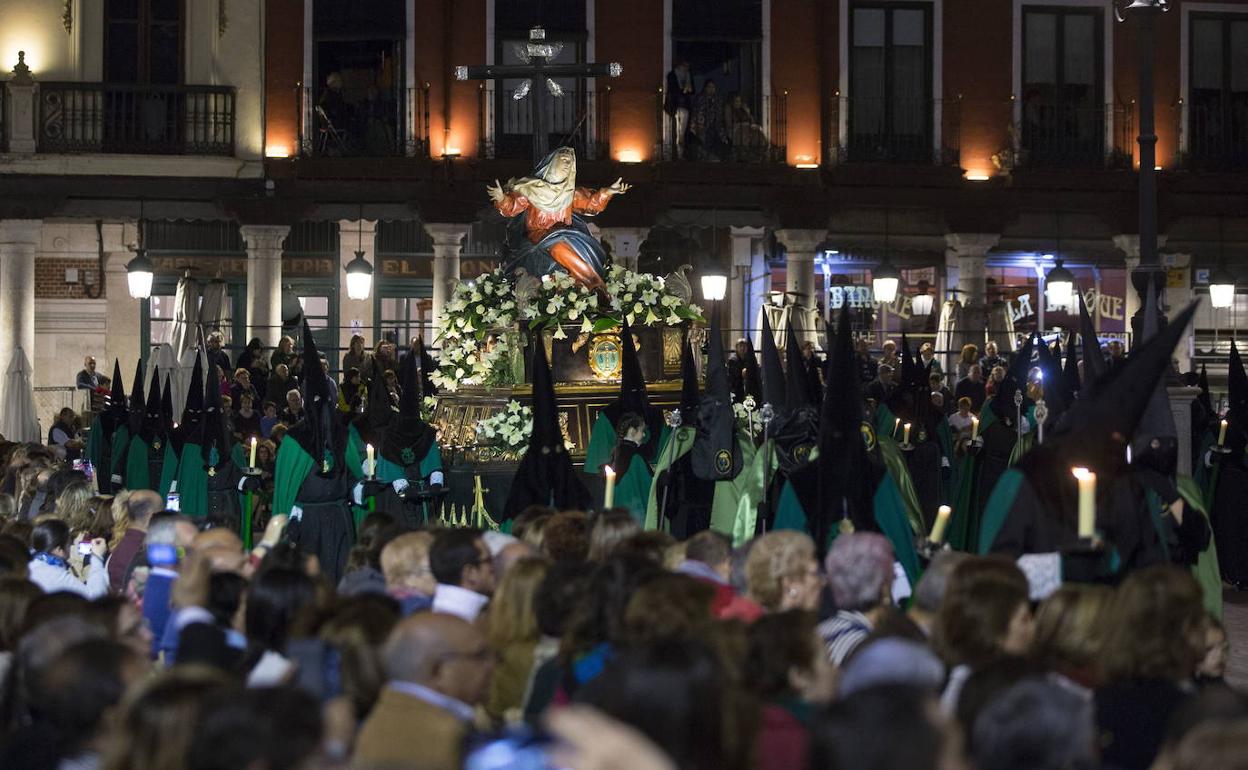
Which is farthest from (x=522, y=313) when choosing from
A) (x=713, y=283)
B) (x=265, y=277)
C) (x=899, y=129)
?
(x=899, y=129)

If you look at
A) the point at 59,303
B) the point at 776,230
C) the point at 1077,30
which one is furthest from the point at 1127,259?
the point at 59,303

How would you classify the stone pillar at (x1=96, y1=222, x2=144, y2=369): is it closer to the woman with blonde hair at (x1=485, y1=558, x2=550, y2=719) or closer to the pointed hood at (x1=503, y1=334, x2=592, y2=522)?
the pointed hood at (x1=503, y1=334, x2=592, y2=522)

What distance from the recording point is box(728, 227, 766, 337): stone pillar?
30672 millimetres

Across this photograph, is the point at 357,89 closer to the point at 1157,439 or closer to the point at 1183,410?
the point at 1183,410

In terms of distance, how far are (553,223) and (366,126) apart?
11.3 metres

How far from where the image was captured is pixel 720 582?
7.91 m

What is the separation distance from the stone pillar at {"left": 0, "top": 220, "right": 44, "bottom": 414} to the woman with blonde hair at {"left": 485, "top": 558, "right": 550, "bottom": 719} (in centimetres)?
2136

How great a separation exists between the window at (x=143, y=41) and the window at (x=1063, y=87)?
12.7 m

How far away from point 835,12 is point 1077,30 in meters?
3.91

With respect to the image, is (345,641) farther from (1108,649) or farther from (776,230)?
(776,230)

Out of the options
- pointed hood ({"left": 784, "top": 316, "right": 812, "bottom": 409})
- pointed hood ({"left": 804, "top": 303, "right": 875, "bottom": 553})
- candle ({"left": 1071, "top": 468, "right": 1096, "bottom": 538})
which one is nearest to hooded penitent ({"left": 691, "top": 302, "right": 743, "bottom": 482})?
pointed hood ({"left": 784, "top": 316, "right": 812, "bottom": 409})

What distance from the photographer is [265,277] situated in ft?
90.9

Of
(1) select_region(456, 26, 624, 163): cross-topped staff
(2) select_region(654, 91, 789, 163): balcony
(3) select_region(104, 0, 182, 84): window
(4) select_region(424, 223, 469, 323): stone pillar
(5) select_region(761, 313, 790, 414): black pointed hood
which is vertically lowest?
(5) select_region(761, 313, 790, 414): black pointed hood

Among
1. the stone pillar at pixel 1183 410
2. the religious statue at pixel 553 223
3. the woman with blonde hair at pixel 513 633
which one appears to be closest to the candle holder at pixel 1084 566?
the woman with blonde hair at pixel 513 633
